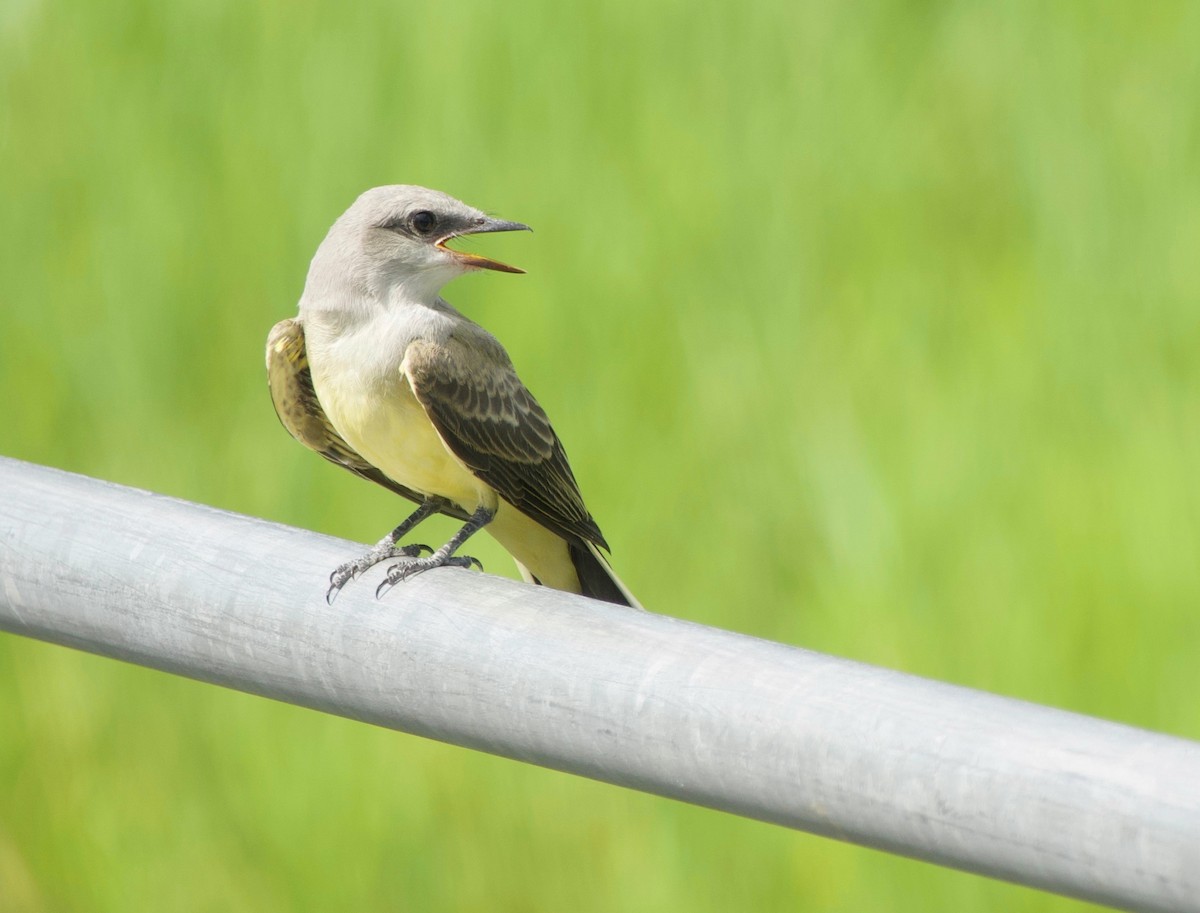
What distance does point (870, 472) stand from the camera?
195 inches

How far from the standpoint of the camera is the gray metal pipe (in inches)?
51.5

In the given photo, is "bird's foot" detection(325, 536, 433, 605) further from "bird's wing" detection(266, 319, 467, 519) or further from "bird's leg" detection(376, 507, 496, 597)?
"bird's wing" detection(266, 319, 467, 519)

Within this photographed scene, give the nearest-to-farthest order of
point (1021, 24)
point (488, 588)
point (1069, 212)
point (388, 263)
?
point (488, 588), point (388, 263), point (1069, 212), point (1021, 24)

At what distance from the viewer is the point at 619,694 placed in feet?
5.17

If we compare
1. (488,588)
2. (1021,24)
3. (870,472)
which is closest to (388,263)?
(488,588)

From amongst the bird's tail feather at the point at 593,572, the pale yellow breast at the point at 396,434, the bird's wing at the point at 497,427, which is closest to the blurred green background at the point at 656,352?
the bird's tail feather at the point at 593,572

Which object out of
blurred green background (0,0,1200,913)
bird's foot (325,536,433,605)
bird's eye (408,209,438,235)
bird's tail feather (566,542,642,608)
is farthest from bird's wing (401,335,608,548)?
blurred green background (0,0,1200,913)

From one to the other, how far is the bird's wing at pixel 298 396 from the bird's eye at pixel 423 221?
0.31 metres

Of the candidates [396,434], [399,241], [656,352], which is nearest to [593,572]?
[396,434]

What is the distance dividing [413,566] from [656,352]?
8.77 ft

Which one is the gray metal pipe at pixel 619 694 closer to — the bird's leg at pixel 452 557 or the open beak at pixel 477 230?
the bird's leg at pixel 452 557

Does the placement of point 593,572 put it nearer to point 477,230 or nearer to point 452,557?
point 452,557

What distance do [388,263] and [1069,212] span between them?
2.82 metres

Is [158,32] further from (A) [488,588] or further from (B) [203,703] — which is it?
(A) [488,588]
